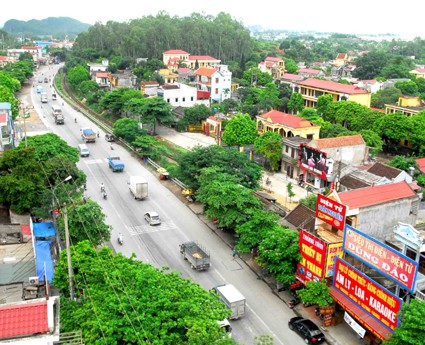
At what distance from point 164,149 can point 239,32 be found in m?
79.4

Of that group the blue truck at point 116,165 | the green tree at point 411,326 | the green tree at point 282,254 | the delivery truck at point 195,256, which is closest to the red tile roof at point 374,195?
the green tree at point 282,254

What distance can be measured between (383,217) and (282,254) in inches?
224

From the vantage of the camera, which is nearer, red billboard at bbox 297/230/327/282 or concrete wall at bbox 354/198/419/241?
red billboard at bbox 297/230/327/282

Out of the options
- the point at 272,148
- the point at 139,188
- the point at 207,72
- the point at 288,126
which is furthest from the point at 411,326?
the point at 207,72

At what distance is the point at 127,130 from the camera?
181 feet

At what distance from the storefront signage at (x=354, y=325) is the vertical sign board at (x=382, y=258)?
2685 millimetres

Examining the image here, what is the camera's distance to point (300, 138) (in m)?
46.9

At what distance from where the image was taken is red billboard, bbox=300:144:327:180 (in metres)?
40.5

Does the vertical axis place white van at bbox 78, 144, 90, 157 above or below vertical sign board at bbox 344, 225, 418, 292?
below

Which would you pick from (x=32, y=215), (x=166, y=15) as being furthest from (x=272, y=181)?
(x=166, y=15)

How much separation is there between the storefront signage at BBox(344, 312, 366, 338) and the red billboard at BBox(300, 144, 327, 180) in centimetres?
2048

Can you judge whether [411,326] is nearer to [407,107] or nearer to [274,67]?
[407,107]

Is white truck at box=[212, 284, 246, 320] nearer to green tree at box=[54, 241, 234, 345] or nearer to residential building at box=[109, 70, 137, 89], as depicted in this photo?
green tree at box=[54, 241, 234, 345]

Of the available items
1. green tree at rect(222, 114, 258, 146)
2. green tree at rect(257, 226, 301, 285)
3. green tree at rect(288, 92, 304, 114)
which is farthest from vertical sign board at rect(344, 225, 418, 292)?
green tree at rect(288, 92, 304, 114)
